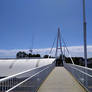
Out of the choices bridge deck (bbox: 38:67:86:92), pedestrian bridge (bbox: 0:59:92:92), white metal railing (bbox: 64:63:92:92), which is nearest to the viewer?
pedestrian bridge (bbox: 0:59:92:92)

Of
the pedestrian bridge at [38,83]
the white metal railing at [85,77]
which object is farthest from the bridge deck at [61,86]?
the white metal railing at [85,77]

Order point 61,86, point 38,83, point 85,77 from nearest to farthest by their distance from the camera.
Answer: point 85,77, point 38,83, point 61,86

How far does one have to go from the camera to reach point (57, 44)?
42.2m

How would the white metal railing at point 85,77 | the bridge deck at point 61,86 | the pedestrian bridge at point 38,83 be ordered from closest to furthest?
1. the pedestrian bridge at point 38,83
2. the white metal railing at point 85,77
3. the bridge deck at point 61,86

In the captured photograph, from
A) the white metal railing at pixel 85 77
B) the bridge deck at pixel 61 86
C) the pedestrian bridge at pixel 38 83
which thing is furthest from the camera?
the bridge deck at pixel 61 86

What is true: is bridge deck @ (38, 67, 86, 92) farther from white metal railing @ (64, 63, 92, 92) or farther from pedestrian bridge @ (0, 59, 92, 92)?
white metal railing @ (64, 63, 92, 92)

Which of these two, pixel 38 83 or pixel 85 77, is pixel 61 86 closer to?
pixel 38 83

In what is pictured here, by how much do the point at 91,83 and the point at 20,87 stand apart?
101 inches

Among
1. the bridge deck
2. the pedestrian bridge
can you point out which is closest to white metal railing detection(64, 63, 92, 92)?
the pedestrian bridge

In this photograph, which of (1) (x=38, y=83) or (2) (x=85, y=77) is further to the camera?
(1) (x=38, y=83)

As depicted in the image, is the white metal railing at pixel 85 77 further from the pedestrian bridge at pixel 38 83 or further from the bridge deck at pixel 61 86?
the bridge deck at pixel 61 86

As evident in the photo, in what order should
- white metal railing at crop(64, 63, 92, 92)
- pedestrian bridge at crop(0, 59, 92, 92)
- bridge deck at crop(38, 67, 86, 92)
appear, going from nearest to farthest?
1. pedestrian bridge at crop(0, 59, 92, 92)
2. white metal railing at crop(64, 63, 92, 92)
3. bridge deck at crop(38, 67, 86, 92)

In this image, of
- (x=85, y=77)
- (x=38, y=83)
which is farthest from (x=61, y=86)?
(x=85, y=77)

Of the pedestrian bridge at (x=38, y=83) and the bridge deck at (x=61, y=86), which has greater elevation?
the pedestrian bridge at (x=38, y=83)
